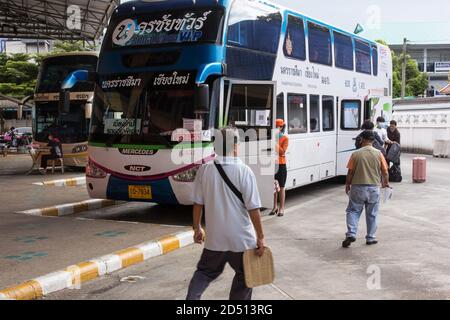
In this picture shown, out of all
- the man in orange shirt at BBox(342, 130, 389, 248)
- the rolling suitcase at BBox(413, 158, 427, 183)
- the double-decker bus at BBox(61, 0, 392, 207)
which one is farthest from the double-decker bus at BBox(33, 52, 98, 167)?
the man in orange shirt at BBox(342, 130, 389, 248)

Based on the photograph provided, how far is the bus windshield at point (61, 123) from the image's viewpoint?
55.1 feet

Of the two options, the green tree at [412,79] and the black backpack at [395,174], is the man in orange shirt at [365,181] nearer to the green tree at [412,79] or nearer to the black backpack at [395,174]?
the black backpack at [395,174]

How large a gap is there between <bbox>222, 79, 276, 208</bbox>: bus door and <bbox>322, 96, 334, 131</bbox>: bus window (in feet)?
12.4

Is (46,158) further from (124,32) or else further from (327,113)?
(327,113)

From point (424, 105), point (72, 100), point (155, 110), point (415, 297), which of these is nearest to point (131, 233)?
point (155, 110)

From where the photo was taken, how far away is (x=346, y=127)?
1407cm

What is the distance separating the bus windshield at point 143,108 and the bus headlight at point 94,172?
1.52 feet

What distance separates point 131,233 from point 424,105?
81.8ft

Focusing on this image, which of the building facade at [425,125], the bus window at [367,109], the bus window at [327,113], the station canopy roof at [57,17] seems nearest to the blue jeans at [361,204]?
the bus window at [327,113]

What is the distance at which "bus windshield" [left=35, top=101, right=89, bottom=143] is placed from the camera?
661 inches

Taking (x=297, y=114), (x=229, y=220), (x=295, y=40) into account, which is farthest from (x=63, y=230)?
(x=295, y=40)

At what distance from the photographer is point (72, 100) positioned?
1672 centimetres

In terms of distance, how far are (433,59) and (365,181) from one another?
7001 cm

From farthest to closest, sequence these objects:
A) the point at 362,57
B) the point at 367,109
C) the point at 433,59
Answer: the point at 433,59 → the point at 362,57 → the point at 367,109
